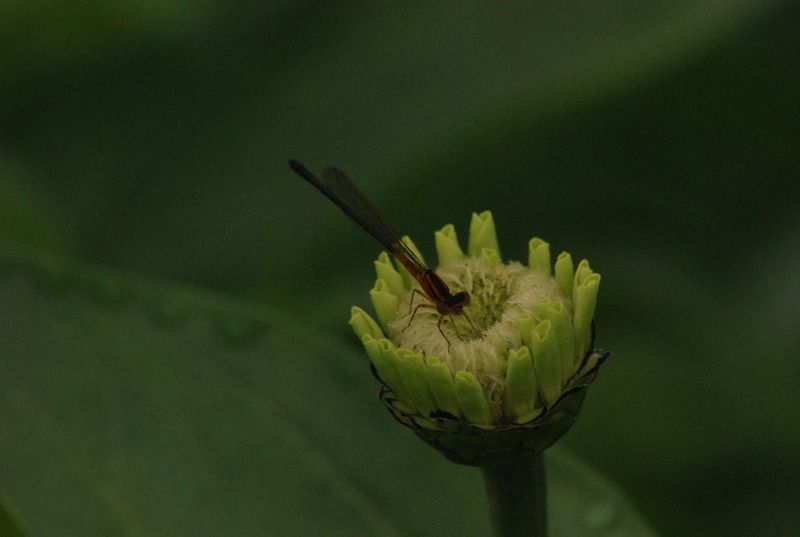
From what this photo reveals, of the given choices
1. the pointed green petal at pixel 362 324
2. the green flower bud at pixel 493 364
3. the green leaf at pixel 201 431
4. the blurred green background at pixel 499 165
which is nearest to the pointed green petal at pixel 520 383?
the green flower bud at pixel 493 364

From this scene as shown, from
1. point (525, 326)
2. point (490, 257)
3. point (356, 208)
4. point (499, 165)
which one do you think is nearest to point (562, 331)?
point (525, 326)

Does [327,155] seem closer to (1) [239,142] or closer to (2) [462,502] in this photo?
(1) [239,142]

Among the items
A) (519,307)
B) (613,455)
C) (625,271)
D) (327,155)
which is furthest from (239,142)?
(519,307)

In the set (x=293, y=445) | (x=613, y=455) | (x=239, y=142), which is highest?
(x=239, y=142)

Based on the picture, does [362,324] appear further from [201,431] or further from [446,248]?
[201,431]

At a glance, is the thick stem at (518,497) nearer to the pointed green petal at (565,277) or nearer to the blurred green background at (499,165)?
the pointed green petal at (565,277)

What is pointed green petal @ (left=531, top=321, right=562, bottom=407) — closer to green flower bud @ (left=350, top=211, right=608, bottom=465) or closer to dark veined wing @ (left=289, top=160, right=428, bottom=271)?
green flower bud @ (left=350, top=211, right=608, bottom=465)
